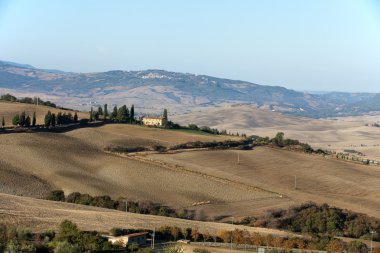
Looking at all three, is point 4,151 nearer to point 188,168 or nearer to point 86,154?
point 86,154

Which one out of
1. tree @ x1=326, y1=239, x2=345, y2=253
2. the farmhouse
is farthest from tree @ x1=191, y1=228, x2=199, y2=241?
the farmhouse

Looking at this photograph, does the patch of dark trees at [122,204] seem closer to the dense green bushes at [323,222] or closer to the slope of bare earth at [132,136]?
the dense green bushes at [323,222]

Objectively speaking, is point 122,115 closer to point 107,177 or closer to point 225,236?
point 107,177

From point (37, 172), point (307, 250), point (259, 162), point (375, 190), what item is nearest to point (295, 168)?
point (259, 162)

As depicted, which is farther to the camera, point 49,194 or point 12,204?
point 49,194

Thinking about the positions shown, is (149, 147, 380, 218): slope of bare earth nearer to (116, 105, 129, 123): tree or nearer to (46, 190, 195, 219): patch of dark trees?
(46, 190, 195, 219): patch of dark trees

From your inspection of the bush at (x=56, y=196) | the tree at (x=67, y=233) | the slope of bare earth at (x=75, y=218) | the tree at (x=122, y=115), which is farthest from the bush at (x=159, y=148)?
the tree at (x=67, y=233)
